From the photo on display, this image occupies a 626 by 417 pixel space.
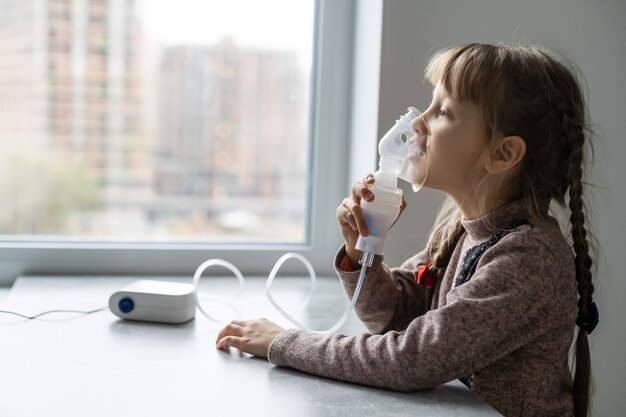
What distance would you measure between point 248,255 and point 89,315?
1.73ft

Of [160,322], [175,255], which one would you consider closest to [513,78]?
[160,322]

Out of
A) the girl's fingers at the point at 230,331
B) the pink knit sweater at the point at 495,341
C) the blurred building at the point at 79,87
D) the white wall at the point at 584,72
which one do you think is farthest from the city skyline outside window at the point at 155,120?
the pink knit sweater at the point at 495,341

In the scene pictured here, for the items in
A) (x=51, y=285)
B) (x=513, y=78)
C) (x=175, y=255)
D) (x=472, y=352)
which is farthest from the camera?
(x=175, y=255)

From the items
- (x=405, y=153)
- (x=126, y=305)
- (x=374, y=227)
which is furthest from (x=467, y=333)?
(x=126, y=305)

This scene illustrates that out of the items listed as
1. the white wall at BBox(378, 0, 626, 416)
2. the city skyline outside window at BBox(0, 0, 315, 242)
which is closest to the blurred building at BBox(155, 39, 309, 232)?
the city skyline outside window at BBox(0, 0, 315, 242)

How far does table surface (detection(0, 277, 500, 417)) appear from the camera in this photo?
900mm

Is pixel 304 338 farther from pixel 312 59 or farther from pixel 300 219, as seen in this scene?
pixel 312 59

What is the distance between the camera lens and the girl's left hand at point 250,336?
1.10 m

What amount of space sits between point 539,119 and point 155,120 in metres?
0.99

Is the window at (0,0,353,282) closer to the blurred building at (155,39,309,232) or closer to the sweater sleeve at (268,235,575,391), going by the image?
the blurred building at (155,39,309,232)

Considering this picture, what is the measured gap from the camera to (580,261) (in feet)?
3.64

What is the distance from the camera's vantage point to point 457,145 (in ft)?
3.79

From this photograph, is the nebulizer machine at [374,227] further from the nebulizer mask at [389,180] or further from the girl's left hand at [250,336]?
the girl's left hand at [250,336]

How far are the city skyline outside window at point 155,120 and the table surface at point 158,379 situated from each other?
0.45m
